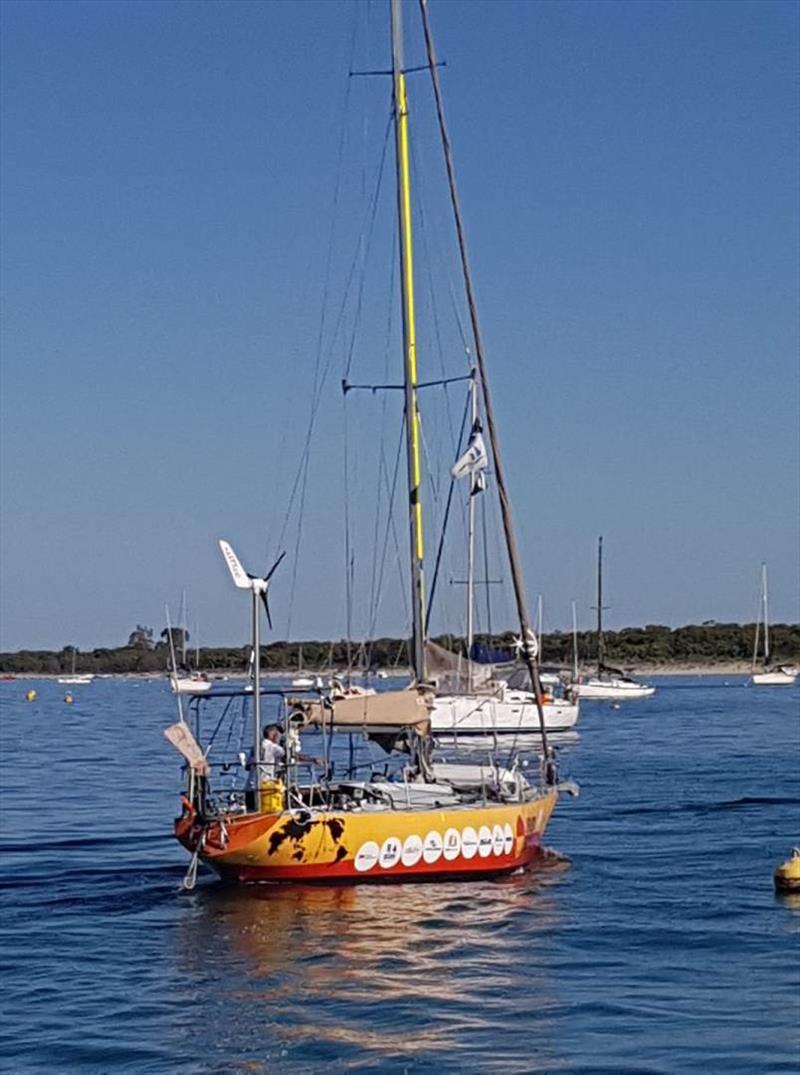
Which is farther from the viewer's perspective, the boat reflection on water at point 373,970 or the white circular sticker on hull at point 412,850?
the white circular sticker on hull at point 412,850

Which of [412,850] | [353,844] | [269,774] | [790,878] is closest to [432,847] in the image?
[412,850]

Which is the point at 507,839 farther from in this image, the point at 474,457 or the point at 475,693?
the point at 475,693

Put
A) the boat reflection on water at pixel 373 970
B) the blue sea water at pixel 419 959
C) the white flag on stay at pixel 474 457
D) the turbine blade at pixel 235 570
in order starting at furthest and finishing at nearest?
the white flag on stay at pixel 474 457, the turbine blade at pixel 235 570, the boat reflection on water at pixel 373 970, the blue sea water at pixel 419 959

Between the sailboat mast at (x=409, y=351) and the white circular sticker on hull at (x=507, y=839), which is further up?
the sailboat mast at (x=409, y=351)

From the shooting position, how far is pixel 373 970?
21.6 metres

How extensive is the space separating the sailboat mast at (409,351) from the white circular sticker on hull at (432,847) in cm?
396

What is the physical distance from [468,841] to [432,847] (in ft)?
2.47

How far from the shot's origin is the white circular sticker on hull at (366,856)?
86.9 ft

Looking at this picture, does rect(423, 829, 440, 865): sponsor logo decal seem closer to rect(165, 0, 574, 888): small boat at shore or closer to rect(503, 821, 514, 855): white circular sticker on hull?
rect(165, 0, 574, 888): small boat at shore

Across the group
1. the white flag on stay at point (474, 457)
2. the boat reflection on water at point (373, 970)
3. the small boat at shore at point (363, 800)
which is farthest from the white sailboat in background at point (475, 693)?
the boat reflection on water at point (373, 970)

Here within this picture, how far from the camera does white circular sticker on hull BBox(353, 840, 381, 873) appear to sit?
2650 cm

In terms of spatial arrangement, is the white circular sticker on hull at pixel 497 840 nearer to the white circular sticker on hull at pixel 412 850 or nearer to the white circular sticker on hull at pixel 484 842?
the white circular sticker on hull at pixel 484 842

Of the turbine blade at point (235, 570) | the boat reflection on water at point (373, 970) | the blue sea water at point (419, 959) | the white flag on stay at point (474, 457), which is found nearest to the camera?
the blue sea water at point (419, 959)

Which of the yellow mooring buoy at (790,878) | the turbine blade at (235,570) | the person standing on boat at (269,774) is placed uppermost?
the turbine blade at (235,570)
